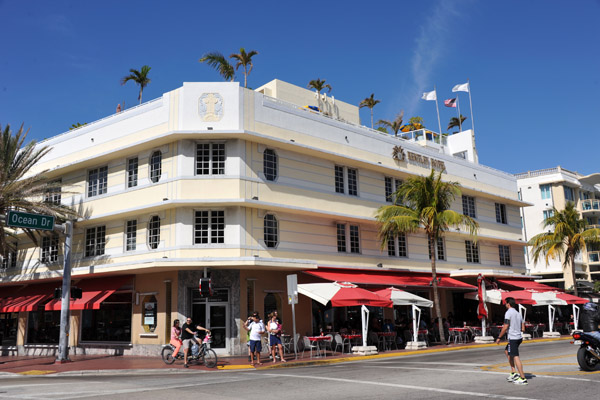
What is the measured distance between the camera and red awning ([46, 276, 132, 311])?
2406cm

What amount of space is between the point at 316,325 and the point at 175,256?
24.6 feet

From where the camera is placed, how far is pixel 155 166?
969 inches

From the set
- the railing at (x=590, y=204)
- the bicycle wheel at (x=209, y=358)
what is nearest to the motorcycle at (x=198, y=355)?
the bicycle wheel at (x=209, y=358)

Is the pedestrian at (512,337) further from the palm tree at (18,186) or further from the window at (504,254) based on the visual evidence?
the window at (504,254)

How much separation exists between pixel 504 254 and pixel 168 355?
2709cm

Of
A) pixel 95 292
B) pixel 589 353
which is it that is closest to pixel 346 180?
pixel 95 292

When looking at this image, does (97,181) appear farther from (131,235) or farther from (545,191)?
(545,191)

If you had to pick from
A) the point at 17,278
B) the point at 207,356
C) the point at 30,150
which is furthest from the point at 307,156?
the point at 17,278

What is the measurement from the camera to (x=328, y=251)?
2628cm

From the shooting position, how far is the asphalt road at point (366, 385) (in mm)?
10680

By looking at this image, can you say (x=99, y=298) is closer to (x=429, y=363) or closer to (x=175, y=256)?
(x=175, y=256)

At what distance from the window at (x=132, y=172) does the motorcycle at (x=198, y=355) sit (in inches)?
341

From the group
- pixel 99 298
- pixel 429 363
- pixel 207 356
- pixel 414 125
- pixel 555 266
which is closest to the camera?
pixel 429 363

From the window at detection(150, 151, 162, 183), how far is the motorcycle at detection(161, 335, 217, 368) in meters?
7.90
